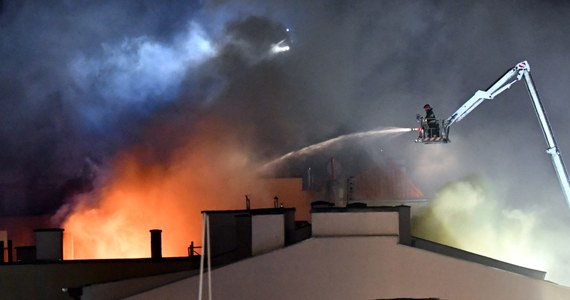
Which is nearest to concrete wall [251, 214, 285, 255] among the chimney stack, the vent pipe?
the vent pipe

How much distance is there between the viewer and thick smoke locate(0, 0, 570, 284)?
29.0m

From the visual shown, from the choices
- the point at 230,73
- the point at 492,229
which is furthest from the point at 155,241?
the point at 492,229

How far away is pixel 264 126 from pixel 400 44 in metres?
5.89

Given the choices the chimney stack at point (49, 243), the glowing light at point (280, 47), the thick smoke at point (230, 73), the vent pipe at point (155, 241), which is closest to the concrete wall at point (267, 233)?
the vent pipe at point (155, 241)

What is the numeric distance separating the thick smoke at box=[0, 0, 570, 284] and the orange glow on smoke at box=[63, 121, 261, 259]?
58 centimetres

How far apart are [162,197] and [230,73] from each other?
5.50 m

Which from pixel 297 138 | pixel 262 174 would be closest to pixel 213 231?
pixel 262 174

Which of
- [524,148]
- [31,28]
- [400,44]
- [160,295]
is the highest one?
[31,28]

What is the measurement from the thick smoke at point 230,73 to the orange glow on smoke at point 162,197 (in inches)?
22.7

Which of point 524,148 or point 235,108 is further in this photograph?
point 235,108

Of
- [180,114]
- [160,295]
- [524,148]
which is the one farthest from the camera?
[180,114]

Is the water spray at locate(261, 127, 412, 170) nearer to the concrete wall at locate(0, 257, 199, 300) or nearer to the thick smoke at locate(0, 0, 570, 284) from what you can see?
the thick smoke at locate(0, 0, 570, 284)

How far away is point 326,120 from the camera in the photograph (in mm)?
30219

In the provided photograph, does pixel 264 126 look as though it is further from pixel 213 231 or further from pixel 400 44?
pixel 213 231
